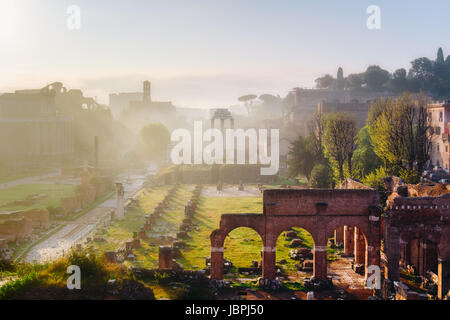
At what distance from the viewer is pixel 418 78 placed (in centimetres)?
9575

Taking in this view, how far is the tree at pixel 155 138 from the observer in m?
86.7

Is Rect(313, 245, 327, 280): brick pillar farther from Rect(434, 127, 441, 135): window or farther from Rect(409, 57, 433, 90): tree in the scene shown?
Rect(409, 57, 433, 90): tree

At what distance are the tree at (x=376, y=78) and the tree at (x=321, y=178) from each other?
63.9 meters

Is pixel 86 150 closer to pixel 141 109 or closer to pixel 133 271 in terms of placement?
pixel 141 109

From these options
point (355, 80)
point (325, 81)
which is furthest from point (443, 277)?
point (325, 81)

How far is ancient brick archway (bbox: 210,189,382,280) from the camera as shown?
21656 mm

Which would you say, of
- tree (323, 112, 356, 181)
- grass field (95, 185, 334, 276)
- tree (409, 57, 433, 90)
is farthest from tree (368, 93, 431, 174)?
tree (409, 57, 433, 90)

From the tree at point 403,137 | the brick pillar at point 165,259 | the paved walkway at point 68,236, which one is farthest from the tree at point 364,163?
the brick pillar at point 165,259

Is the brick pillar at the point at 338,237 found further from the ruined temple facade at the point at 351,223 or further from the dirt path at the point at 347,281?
the ruined temple facade at the point at 351,223

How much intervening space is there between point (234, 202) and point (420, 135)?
61.8 feet

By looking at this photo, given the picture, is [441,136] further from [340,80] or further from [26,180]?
[26,180]

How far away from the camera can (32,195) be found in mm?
44156

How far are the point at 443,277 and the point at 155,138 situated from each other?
71.0m

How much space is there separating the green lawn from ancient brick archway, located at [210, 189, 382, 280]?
24189mm
